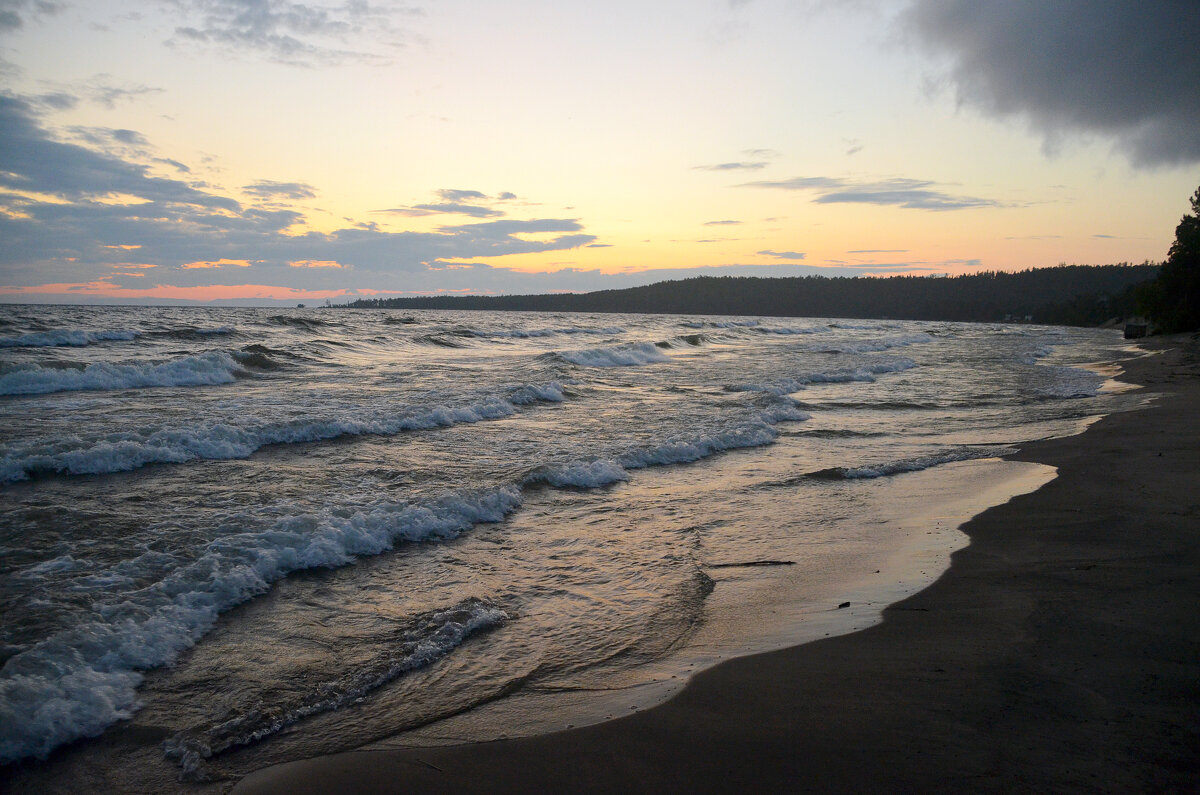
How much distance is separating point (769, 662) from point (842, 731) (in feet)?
2.78

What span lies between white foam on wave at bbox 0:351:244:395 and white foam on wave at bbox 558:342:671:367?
40.7 ft

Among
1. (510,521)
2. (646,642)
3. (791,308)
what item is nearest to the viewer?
(646,642)

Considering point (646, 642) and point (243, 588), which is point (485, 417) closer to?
point (243, 588)

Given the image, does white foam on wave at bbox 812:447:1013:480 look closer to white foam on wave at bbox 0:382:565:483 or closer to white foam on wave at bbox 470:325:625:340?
white foam on wave at bbox 0:382:565:483

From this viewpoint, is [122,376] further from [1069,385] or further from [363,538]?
[1069,385]

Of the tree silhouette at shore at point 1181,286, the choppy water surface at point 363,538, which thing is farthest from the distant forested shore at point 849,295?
the choppy water surface at point 363,538

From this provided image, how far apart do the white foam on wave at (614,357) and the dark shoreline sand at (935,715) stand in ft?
73.4

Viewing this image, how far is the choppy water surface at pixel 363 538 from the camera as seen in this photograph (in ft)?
11.7

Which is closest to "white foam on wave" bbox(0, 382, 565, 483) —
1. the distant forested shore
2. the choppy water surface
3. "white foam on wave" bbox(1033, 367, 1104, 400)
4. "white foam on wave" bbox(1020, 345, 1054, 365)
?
the choppy water surface

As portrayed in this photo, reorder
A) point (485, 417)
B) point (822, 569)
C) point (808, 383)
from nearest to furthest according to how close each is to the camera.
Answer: point (822, 569) < point (485, 417) < point (808, 383)

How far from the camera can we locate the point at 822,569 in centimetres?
571

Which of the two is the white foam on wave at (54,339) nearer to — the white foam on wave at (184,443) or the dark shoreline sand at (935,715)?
the white foam on wave at (184,443)

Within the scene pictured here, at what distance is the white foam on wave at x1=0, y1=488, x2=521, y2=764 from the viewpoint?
11.0ft

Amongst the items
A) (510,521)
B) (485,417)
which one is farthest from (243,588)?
(485,417)
